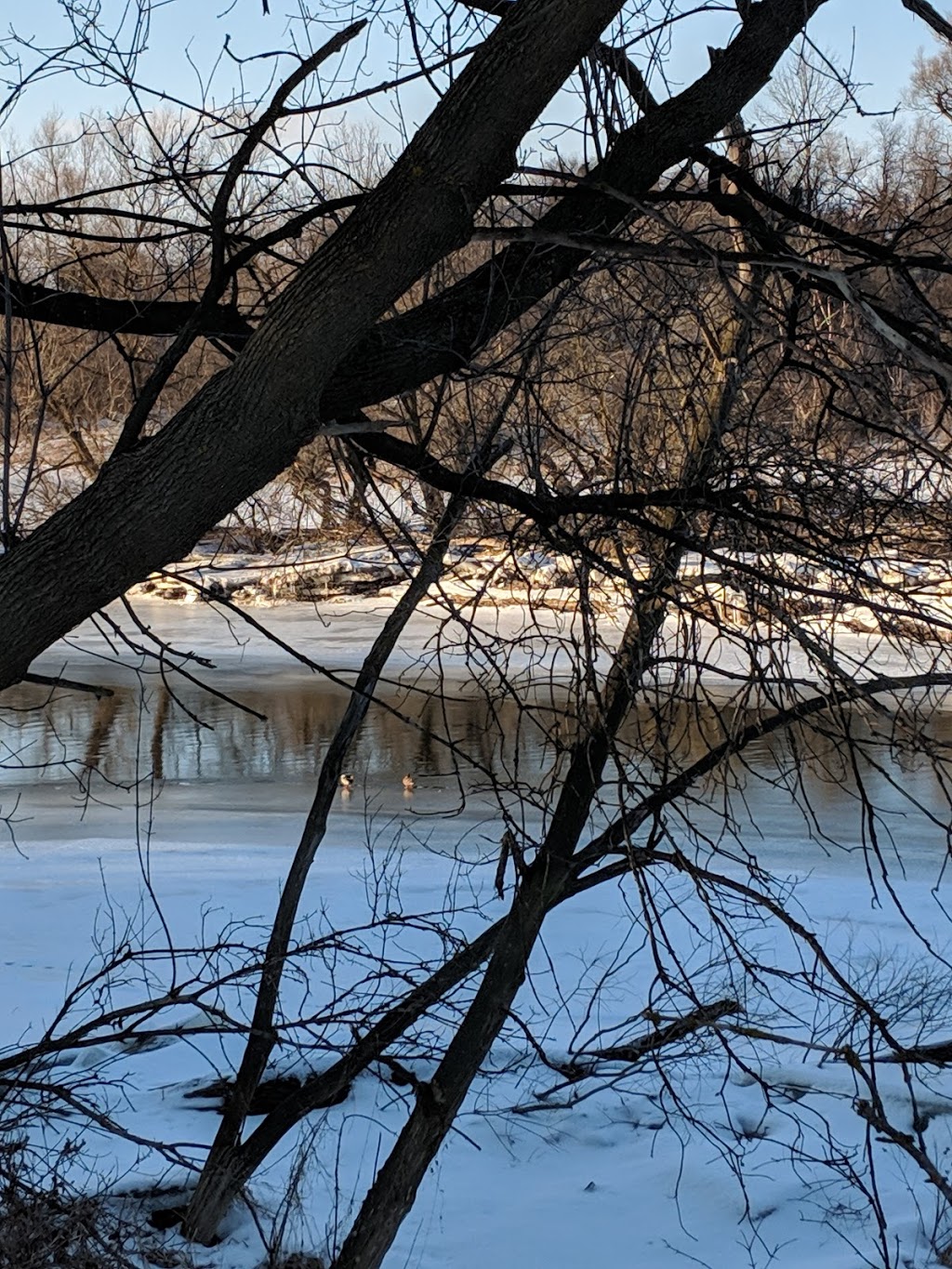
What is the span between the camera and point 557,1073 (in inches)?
257

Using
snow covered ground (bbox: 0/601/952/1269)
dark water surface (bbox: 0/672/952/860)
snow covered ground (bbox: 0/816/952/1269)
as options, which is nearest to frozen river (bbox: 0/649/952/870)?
dark water surface (bbox: 0/672/952/860)

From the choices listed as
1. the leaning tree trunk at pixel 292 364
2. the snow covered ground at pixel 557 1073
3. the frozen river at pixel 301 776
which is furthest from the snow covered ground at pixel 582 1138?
the leaning tree trunk at pixel 292 364

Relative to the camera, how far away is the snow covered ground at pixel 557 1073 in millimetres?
5230

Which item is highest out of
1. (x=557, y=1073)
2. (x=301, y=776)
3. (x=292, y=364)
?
(x=292, y=364)

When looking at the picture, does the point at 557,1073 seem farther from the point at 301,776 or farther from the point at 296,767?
the point at 296,767

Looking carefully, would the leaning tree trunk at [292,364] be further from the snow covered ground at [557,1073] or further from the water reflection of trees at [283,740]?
the water reflection of trees at [283,740]

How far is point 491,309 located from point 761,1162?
14.0ft

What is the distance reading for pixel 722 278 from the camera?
2662 mm

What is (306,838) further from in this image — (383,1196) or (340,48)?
(340,48)

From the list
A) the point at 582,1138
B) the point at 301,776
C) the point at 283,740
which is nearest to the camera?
the point at 582,1138

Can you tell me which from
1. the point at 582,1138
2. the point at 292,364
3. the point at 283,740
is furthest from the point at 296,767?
the point at 292,364

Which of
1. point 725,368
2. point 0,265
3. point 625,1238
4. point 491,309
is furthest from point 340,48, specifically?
point 625,1238

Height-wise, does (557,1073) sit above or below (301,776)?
below

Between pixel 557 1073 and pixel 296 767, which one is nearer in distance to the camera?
pixel 557 1073
